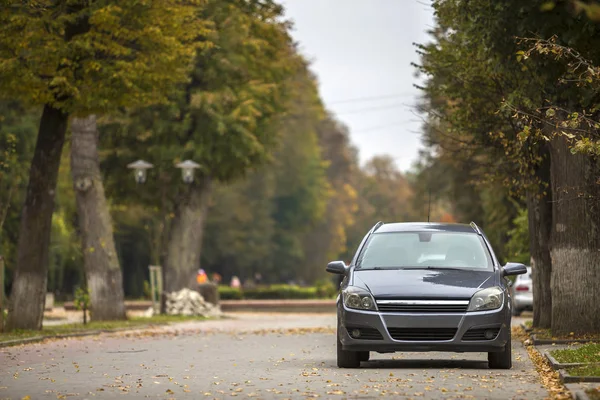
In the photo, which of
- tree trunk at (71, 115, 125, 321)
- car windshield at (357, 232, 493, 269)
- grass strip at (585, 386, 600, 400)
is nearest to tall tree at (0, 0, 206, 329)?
tree trunk at (71, 115, 125, 321)

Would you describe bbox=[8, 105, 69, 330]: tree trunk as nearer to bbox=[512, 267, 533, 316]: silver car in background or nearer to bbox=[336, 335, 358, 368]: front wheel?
bbox=[336, 335, 358, 368]: front wheel

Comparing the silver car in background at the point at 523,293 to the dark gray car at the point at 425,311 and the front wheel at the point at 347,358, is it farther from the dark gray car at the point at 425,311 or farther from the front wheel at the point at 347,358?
the front wheel at the point at 347,358

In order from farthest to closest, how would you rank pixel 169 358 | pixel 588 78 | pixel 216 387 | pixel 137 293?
pixel 137 293 < pixel 169 358 < pixel 588 78 < pixel 216 387

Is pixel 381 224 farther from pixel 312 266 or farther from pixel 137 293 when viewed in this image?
→ pixel 312 266

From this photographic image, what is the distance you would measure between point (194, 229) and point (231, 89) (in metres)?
5.15

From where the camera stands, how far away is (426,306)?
1534 centimetres

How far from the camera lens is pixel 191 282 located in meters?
43.2

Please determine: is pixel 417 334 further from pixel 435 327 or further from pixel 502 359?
pixel 502 359

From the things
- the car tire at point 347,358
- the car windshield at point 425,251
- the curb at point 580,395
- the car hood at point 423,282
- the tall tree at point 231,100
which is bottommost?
the curb at point 580,395

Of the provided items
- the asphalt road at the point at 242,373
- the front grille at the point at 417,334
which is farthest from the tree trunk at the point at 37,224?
the front grille at the point at 417,334

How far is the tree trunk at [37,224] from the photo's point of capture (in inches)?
996

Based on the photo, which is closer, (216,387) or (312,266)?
(216,387)

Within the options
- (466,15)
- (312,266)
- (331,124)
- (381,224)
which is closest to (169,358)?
(381,224)

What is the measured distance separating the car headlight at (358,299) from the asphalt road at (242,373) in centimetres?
74
